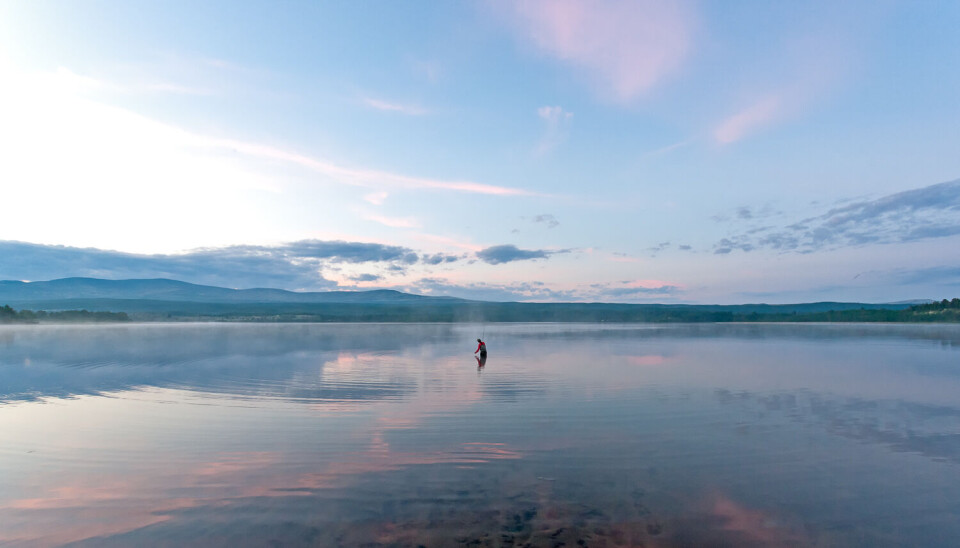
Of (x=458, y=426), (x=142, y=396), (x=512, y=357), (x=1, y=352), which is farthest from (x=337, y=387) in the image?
(x=1, y=352)

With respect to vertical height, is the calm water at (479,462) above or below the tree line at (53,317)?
above

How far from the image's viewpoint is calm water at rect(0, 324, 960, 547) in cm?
824

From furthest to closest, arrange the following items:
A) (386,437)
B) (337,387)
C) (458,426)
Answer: (337,387) < (458,426) < (386,437)

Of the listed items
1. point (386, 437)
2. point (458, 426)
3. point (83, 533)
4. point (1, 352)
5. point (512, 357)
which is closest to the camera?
point (83, 533)

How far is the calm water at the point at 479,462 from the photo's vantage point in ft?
27.0

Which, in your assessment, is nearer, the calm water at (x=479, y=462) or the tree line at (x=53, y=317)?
the calm water at (x=479, y=462)

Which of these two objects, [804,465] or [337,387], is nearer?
[804,465]

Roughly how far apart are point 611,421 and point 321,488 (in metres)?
9.63

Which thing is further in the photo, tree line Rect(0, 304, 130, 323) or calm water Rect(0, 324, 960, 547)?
tree line Rect(0, 304, 130, 323)

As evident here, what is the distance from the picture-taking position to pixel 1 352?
1591 inches

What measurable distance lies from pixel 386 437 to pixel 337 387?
972 cm

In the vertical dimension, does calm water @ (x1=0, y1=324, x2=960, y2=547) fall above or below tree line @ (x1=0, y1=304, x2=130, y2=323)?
above

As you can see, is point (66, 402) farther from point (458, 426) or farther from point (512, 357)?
point (512, 357)

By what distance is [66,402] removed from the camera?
750 inches
